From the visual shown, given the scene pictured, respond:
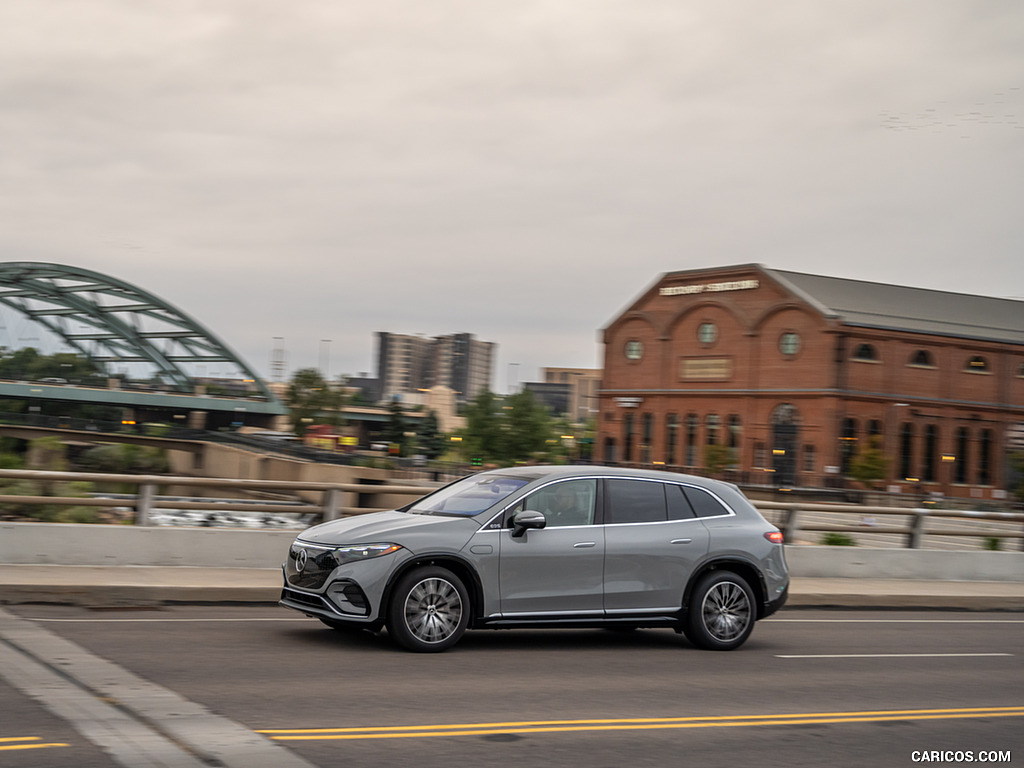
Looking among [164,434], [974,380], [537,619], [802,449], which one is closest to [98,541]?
[537,619]

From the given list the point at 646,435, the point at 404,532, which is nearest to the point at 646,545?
the point at 404,532

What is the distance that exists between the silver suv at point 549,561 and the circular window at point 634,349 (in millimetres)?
66017

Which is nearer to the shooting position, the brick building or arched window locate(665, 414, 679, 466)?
the brick building

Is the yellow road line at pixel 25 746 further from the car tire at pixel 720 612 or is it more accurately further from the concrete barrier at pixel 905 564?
the concrete barrier at pixel 905 564

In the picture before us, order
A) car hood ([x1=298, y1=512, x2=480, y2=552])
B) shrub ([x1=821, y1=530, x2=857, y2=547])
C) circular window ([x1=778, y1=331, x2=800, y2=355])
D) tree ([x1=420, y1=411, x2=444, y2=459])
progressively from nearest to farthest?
car hood ([x1=298, y1=512, x2=480, y2=552]) < shrub ([x1=821, y1=530, x2=857, y2=547]) < circular window ([x1=778, y1=331, x2=800, y2=355]) < tree ([x1=420, y1=411, x2=444, y2=459])

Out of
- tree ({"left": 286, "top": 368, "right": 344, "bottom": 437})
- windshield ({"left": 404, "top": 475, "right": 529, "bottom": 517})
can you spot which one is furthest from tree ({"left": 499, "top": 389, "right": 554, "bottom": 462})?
windshield ({"left": 404, "top": 475, "right": 529, "bottom": 517})

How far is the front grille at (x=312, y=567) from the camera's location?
9.41 m

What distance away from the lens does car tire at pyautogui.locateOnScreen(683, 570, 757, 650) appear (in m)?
10.7

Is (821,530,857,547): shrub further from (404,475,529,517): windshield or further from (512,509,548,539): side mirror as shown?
(512,509,548,539): side mirror

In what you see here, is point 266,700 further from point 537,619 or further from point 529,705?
point 537,619

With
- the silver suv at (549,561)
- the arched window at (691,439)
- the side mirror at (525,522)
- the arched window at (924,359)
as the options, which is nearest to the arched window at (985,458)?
the arched window at (924,359)

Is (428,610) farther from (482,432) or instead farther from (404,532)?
(482,432)

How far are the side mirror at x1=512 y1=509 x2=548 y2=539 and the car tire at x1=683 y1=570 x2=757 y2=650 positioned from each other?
1.95m

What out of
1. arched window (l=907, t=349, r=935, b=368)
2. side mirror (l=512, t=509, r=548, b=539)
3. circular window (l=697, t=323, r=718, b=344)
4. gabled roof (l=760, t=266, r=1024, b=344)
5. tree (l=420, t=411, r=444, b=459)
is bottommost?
tree (l=420, t=411, r=444, b=459)
